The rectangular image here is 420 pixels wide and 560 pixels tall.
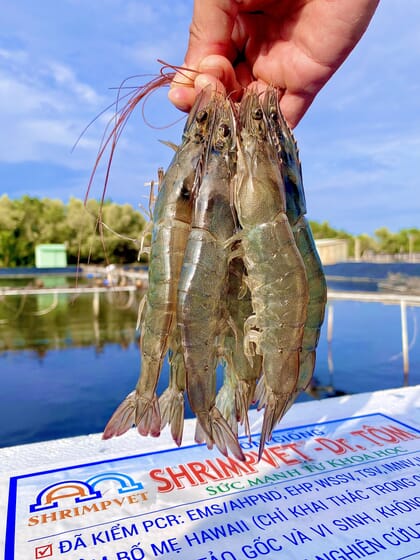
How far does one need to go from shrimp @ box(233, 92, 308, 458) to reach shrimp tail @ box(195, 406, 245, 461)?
0.97 ft

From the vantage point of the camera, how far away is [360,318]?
18.9 metres

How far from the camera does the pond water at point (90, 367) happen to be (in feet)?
24.8

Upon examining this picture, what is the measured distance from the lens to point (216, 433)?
6.59 ft

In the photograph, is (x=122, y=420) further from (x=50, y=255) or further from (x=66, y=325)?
(x=50, y=255)

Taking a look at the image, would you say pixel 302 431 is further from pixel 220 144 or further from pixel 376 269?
pixel 376 269

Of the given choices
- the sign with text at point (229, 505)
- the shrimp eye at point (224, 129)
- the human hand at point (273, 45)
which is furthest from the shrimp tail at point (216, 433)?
the human hand at point (273, 45)

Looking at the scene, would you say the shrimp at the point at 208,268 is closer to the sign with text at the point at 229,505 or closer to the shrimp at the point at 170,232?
the shrimp at the point at 170,232

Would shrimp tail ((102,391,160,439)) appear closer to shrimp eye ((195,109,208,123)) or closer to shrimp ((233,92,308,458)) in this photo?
shrimp ((233,92,308,458))

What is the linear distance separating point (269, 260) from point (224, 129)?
2.00ft

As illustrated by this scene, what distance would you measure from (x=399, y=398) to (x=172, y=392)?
242 centimetres

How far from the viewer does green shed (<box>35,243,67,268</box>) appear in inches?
2391

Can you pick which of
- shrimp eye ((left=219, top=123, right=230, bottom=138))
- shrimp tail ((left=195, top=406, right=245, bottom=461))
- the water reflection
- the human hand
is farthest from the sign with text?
the water reflection

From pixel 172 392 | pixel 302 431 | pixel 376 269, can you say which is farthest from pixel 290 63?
pixel 376 269

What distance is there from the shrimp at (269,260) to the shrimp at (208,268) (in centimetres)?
7
